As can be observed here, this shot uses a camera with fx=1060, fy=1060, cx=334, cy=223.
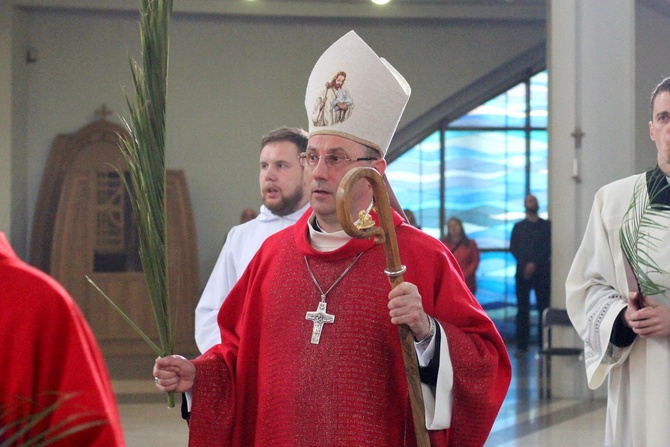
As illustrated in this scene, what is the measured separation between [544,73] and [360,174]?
1346cm

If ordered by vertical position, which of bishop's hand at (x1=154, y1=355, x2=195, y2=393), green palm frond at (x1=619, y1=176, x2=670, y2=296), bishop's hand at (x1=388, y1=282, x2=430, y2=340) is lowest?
bishop's hand at (x1=154, y1=355, x2=195, y2=393)

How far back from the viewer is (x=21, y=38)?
512 inches

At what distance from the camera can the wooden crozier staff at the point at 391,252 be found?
244 centimetres

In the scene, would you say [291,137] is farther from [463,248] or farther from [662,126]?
[463,248]

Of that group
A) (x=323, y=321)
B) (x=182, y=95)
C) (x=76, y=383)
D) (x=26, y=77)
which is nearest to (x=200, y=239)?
(x=182, y=95)

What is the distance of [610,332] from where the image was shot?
338 centimetres

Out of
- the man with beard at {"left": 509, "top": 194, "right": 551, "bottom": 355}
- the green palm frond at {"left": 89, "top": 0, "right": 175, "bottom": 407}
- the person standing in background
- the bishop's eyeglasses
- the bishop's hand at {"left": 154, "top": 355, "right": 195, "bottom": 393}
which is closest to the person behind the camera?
the green palm frond at {"left": 89, "top": 0, "right": 175, "bottom": 407}

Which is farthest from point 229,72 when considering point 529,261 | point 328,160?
point 328,160

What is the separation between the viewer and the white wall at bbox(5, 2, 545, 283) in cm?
1353

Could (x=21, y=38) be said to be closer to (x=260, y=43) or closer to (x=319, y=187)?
(x=260, y=43)

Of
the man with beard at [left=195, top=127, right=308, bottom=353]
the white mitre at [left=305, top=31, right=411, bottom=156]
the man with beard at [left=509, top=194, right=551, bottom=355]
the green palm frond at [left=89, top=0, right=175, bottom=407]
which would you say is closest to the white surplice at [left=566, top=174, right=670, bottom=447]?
the white mitre at [left=305, top=31, right=411, bottom=156]

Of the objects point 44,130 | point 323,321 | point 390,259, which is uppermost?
point 44,130

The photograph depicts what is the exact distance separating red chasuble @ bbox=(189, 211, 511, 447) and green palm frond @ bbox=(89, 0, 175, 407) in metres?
0.46

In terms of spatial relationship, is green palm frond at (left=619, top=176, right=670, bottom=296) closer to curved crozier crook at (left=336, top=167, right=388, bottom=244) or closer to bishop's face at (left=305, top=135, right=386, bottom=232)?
bishop's face at (left=305, top=135, right=386, bottom=232)
